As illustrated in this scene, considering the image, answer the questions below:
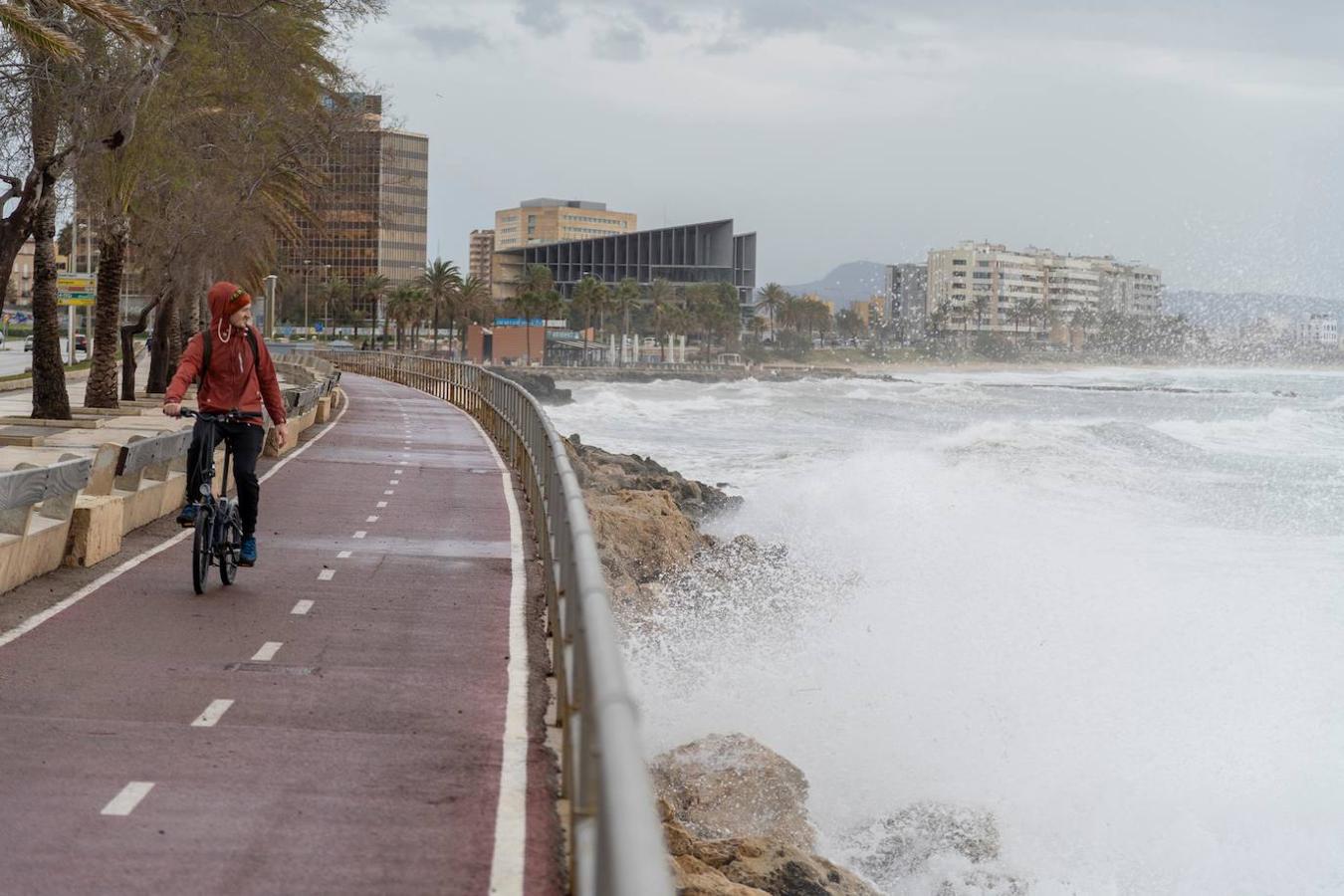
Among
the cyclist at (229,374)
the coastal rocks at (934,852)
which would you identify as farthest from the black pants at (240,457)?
the coastal rocks at (934,852)

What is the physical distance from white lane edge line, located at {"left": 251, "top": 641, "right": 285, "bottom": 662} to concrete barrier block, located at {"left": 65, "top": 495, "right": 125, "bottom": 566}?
3408 mm

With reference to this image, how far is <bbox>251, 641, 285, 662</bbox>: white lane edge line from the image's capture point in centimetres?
926

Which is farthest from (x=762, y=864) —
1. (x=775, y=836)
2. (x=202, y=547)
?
(x=202, y=547)

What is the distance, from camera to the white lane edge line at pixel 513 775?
555 centimetres

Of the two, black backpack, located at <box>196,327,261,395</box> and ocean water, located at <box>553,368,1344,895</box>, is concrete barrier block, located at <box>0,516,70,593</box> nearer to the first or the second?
black backpack, located at <box>196,327,261,395</box>

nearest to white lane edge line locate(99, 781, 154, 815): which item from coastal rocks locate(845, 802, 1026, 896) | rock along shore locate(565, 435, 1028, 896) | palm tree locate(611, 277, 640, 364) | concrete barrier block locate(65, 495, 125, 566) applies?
rock along shore locate(565, 435, 1028, 896)

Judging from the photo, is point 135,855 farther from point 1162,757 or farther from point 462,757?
point 1162,757

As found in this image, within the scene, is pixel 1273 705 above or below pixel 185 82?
below

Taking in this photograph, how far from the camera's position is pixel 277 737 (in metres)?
7.39

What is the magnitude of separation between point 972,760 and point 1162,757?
6.67 ft

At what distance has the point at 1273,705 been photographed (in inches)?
673

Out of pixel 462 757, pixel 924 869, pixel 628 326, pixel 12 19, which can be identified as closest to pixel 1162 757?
pixel 924 869

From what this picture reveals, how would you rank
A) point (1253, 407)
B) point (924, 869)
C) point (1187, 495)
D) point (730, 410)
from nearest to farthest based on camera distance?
point (924, 869) → point (1187, 495) → point (730, 410) → point (1253, 407)

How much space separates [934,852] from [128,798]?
632cm
